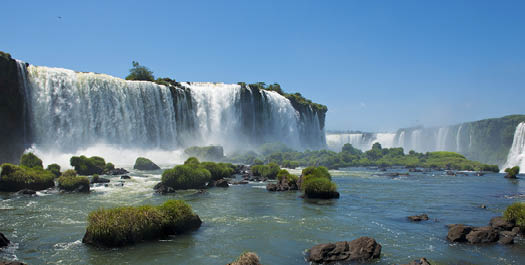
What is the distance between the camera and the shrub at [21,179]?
2573 centimetres

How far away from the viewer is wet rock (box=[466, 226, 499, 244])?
13944 millimetres

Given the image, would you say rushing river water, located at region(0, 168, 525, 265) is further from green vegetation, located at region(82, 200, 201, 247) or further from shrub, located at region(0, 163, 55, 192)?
shrub, located at region(0, 163, 55, 192)

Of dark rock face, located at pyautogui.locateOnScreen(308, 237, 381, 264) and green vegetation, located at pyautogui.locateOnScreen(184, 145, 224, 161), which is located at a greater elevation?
green vegetation, located at pyautogui.locateOnScreen(184, 145, 224, 161)

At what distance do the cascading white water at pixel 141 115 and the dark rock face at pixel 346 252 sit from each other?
44637 millimetres

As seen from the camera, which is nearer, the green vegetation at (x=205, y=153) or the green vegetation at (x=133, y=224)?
the green vegetation at (x=133, y=224)

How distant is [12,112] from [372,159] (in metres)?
65.6

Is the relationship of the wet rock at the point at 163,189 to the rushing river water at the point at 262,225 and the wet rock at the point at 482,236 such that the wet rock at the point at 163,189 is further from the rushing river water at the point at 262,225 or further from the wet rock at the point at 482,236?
the wet rock at the point at 482,236

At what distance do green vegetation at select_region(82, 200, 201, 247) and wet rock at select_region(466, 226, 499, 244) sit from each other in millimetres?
11327

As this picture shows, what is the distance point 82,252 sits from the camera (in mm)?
12500

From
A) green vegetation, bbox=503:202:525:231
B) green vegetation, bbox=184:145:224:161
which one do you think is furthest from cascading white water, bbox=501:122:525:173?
green vegetation, bbox=503:202:525:231

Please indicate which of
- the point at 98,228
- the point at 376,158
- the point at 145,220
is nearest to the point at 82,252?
the point at 98,228

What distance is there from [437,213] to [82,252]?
715 inches

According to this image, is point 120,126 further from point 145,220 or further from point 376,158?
point 376,158

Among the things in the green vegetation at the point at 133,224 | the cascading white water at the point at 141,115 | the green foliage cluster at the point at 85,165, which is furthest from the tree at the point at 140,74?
the green vegetation at the point at 133,224
